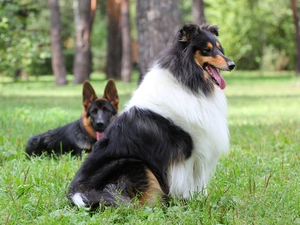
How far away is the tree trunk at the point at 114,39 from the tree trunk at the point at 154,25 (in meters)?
17.7

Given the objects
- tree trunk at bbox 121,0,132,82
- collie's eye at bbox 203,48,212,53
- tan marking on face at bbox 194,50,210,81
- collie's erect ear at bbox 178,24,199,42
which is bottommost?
tree trunk at bbox 121,0,132,82

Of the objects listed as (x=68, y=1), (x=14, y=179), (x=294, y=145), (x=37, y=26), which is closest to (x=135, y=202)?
(x=14, y=179)

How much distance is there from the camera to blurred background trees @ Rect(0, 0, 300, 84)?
12188 mm

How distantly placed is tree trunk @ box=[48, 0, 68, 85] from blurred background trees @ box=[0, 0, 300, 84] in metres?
0.17

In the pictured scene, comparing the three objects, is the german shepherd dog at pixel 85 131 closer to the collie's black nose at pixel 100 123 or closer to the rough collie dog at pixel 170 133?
the collie's black nose at pixel 100 123

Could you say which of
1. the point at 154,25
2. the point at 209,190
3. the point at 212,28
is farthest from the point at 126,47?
the point at 209,190

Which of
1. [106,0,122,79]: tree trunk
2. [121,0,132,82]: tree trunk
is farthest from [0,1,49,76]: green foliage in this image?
[106,0,122,79]: tree trunk

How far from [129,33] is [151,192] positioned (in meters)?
23.6

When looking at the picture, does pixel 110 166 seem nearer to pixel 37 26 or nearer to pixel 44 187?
pixel 44 187

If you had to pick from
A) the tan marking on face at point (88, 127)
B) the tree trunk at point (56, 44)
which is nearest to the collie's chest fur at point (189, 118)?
the tan marking on face at point (88, 127)

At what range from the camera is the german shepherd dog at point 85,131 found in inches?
286

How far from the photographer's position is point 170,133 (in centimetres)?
447

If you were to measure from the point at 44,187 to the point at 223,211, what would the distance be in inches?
76.3

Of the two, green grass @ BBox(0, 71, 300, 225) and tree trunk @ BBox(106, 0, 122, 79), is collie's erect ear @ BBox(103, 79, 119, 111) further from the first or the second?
tree trunk @ BBox(106, 0, 122, 79)
